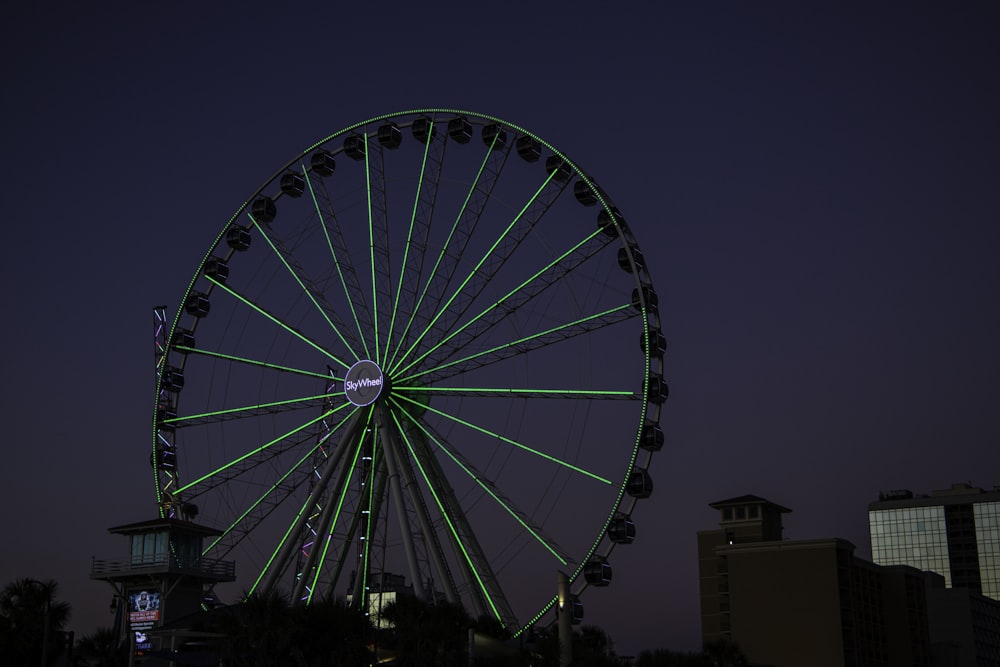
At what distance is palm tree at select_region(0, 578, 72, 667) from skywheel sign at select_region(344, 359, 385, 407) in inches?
532

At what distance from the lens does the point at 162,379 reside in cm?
5350

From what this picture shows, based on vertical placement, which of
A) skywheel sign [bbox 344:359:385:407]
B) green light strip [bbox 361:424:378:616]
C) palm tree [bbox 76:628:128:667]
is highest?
skywheel sign [bbox 344:359:385:407]

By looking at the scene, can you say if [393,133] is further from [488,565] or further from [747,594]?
[747,594]

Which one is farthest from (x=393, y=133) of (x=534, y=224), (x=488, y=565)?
(x=488, y=565)

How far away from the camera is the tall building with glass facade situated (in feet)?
592

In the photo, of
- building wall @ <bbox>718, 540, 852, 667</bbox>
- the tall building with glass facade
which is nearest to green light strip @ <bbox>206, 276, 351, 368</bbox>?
building wall @ <bbox>718, 540, 852, 667</bbox>

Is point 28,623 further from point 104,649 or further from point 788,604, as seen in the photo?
point 788,604

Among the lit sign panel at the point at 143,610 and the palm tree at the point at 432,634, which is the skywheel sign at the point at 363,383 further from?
the lit sign panel at the point at 143,610

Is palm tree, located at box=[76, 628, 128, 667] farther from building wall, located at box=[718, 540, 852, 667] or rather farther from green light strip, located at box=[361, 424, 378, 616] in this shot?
building wall, located at box=[718, 540, 852, 667]

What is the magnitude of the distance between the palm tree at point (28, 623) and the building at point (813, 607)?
51384mm

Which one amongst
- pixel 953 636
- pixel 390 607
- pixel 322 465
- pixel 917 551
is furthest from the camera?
pixel 917 551

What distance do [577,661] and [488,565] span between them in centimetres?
623

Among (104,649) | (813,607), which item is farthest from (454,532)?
(813,607)

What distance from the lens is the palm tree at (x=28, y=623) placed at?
50.3m
